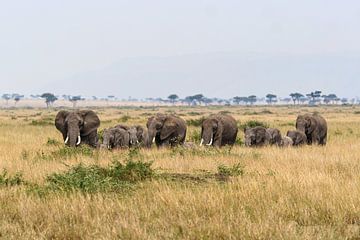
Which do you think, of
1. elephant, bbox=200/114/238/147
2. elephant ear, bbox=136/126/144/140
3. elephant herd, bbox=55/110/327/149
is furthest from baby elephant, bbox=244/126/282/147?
elephant ear, bbox=136/126/144/140

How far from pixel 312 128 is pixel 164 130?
860cm

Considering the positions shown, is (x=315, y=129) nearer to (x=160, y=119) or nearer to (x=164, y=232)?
(x=160, y=119)

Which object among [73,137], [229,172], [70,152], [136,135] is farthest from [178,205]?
[136,135]

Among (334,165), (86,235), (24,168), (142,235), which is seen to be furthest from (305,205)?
(24,168)

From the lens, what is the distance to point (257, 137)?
24031mm

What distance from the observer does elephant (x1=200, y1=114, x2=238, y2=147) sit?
22.9 metres

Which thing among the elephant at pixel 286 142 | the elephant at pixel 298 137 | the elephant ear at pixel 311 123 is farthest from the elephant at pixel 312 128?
the elephant at pixel 286 142

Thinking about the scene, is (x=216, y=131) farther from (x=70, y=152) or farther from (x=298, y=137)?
(x=70, y=152)

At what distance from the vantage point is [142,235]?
6828 mm

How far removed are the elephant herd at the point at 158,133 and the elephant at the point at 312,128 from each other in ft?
3.19

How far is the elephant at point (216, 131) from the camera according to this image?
75.0 ft

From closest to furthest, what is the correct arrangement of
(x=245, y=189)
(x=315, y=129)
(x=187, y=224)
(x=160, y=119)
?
(x=187, y=224) < (x=245, y=189) < (x=160, y=119) < (x=315, y=129)

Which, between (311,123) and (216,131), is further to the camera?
(311,123)

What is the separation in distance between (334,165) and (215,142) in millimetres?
9600
